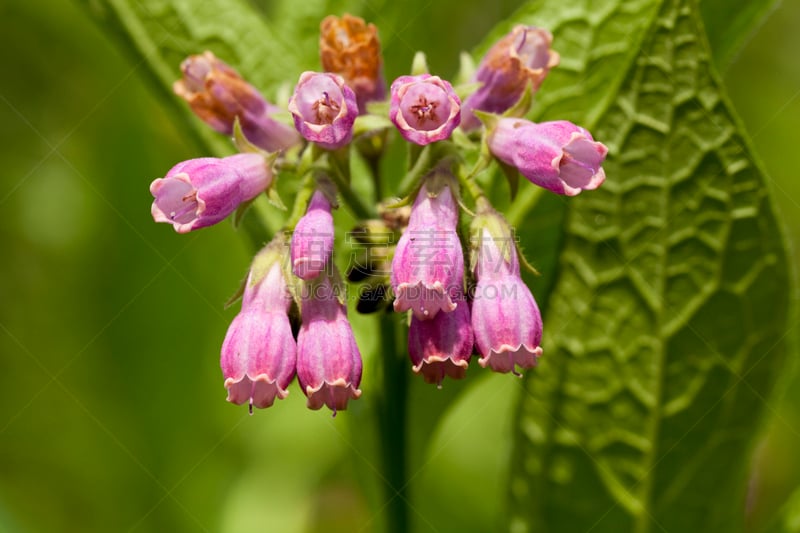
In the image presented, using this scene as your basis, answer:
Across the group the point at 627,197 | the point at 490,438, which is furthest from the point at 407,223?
the point at 490,438

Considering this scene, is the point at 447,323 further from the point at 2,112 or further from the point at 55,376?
the point at 2,112

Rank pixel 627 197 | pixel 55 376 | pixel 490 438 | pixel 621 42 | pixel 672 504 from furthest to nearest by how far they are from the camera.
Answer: pixel 490 438 < pixel 55 376 < pixel 672 504 < pixel 621 42 < pixel 627 197

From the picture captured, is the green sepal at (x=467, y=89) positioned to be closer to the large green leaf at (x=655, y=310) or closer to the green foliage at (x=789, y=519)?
the large green leaf at (x=655, y=310)

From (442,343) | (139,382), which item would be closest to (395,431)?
(442,343)

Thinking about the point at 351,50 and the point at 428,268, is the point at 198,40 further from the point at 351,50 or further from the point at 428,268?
the point at 428,268

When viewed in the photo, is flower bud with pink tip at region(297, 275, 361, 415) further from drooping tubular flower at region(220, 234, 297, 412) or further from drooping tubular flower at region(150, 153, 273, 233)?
drooping tubular flower at region(150, 153, 273, 233)
